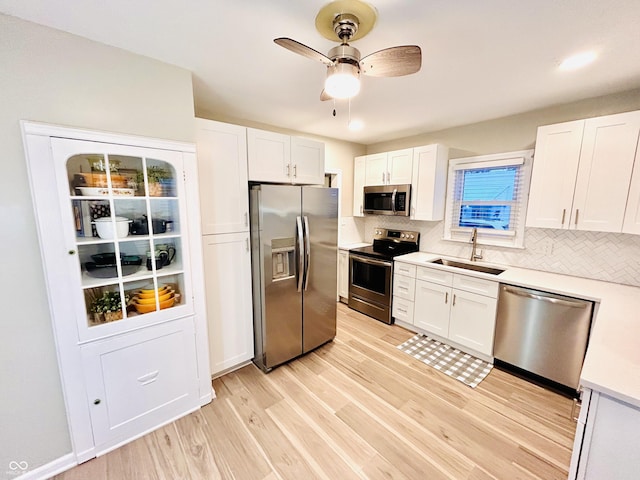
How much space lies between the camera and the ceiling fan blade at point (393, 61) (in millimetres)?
1190

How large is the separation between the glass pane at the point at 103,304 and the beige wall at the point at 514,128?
3.73 m

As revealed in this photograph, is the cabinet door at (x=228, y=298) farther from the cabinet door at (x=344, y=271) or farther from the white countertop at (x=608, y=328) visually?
the white countertop at (x=608, y=328)

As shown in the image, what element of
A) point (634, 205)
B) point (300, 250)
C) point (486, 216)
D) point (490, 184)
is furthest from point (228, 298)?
point (634, 205)

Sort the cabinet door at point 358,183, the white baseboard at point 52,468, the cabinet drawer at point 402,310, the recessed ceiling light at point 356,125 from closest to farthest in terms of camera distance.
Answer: the white baseboard at point 52,468 < the recessed ceiling light at point 356,125 < the cabinet drawer at point 402,310 < the cabinet door at point 358,183

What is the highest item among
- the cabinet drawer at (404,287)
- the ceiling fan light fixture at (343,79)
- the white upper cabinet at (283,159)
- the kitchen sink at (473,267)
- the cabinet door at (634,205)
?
the ceiling fan light fixture at (343,79)

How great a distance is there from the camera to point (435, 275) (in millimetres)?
2918

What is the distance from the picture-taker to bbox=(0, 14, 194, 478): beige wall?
1.31 metres

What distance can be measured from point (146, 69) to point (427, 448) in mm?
3102

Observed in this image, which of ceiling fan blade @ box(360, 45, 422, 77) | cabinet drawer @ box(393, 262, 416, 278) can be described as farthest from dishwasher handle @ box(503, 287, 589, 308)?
ceiling fan blade @ box(360, 45, 422, 77)

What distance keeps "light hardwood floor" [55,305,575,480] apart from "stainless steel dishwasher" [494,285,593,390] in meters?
0.20

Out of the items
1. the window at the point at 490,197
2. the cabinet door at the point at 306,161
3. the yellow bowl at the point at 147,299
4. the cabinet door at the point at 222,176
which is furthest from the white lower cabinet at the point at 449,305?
the yellow bowl at the point at 147,299

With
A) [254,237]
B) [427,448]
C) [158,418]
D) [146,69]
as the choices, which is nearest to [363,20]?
[146,69]

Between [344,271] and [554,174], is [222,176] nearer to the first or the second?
[344,271]

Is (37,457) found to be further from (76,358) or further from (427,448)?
(427,448)
